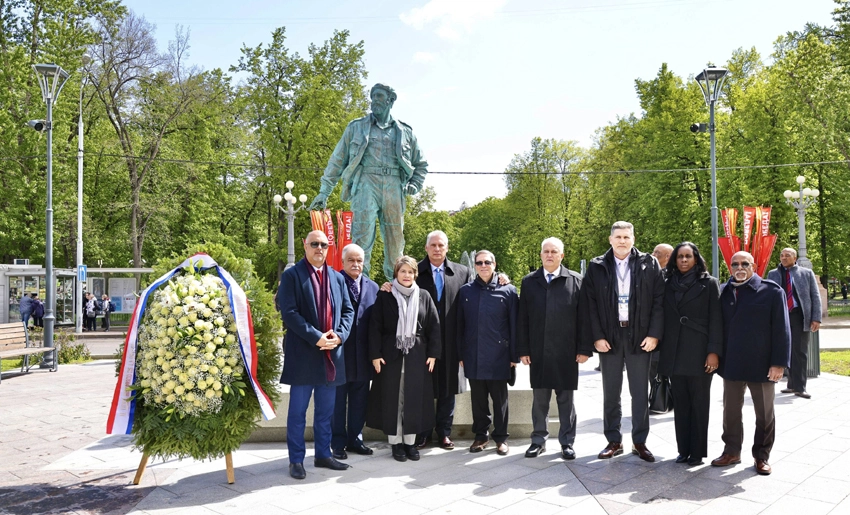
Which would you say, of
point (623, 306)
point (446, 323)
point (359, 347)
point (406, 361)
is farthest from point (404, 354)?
point (623, 306)

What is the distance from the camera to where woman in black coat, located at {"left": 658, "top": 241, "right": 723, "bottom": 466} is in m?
5.50

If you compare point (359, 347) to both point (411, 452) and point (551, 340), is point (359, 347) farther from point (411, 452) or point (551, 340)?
point (551, 340)

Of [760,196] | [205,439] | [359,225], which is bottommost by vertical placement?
[205,439]

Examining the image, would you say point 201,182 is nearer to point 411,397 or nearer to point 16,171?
point 16,171

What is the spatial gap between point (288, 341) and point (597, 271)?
276cm

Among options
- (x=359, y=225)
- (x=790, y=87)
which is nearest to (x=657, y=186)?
(x=790, y=87)

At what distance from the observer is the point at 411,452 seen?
589cm

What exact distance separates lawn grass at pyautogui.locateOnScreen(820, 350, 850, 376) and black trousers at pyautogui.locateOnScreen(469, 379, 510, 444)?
25.9 ft

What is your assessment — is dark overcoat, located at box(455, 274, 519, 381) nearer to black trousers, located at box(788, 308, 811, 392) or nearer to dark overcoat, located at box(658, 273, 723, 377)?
dark overcoat, located at box(658, 273, 723, 377)

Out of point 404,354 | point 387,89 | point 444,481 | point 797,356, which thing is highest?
point 387,89

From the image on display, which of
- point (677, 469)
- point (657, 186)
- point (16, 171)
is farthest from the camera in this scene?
point (657, 186)

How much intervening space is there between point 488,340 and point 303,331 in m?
1.71

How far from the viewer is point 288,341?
17.9 feet

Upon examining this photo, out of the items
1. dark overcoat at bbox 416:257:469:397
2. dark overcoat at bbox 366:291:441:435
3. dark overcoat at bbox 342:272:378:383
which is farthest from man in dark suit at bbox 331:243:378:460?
dark overcoat at bbox 416:257:469:397
